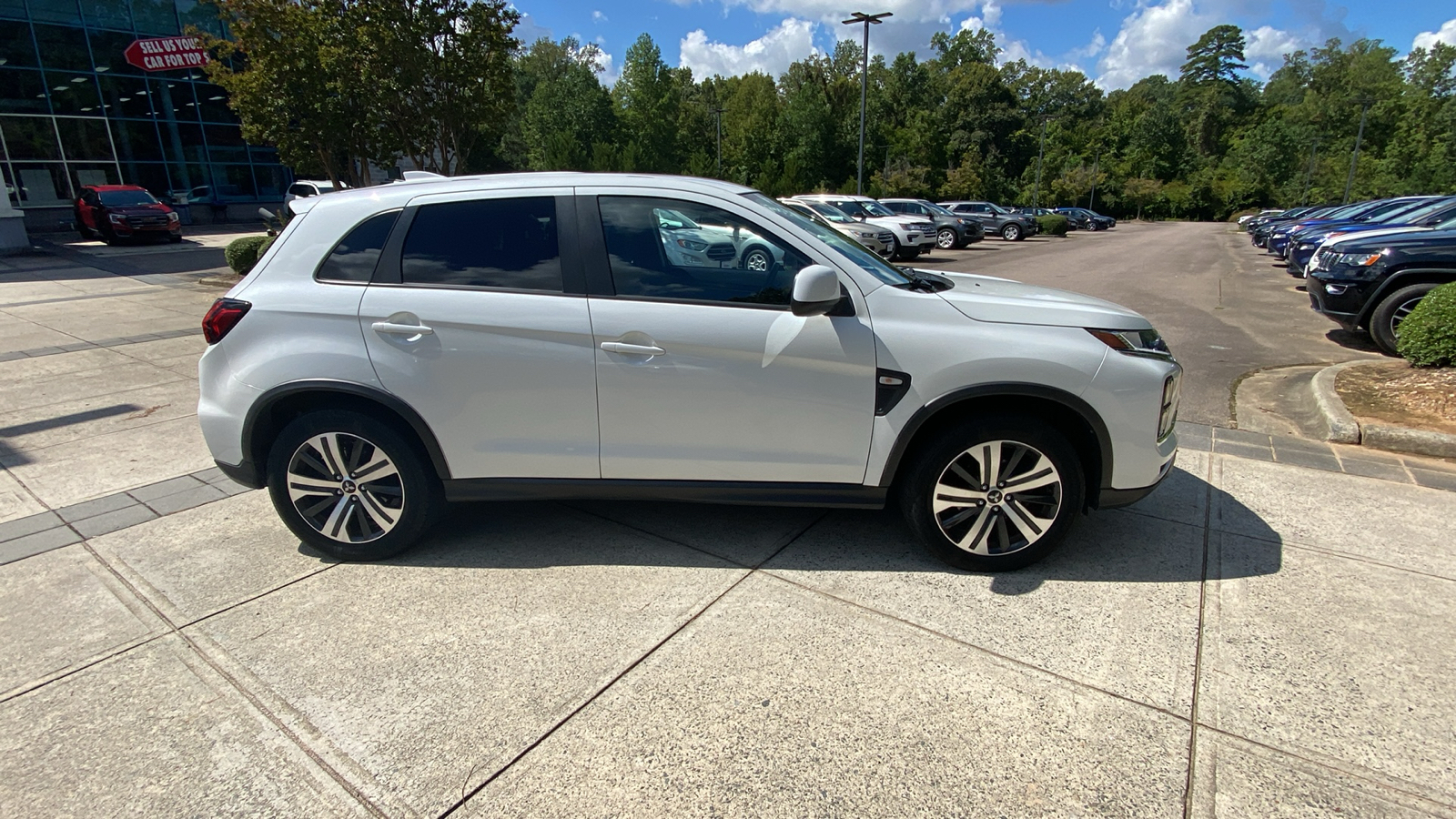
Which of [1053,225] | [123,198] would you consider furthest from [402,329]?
[1053,225]

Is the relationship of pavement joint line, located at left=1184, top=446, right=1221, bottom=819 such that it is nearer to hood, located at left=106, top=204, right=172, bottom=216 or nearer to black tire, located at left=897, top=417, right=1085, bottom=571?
black tire, located at left=897, top=417, right=1085, bottom=571

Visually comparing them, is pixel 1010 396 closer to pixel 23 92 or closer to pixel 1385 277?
pixel 1385 277

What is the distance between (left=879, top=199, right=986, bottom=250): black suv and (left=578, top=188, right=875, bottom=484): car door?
22.8 meters

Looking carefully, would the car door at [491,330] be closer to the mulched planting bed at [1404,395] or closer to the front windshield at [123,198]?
the mulched planting bed at [1404,395]

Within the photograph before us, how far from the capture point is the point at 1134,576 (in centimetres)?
348

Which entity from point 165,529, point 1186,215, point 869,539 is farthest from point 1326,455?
point 1186,215

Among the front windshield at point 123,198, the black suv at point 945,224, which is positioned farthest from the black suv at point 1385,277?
the front windshield at point 123,198

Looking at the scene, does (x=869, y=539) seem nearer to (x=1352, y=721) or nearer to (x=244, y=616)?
(x=1352, y=721)

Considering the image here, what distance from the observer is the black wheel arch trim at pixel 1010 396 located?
10.4 ft

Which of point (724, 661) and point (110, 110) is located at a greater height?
point (110, 110)

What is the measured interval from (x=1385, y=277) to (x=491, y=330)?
9379mm

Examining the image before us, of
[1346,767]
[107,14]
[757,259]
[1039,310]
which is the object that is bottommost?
[1346,767]

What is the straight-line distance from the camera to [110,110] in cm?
2819

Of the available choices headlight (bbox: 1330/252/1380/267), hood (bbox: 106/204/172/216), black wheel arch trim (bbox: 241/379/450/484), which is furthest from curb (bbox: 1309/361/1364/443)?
hood (bbox: 106/204/172/216)
